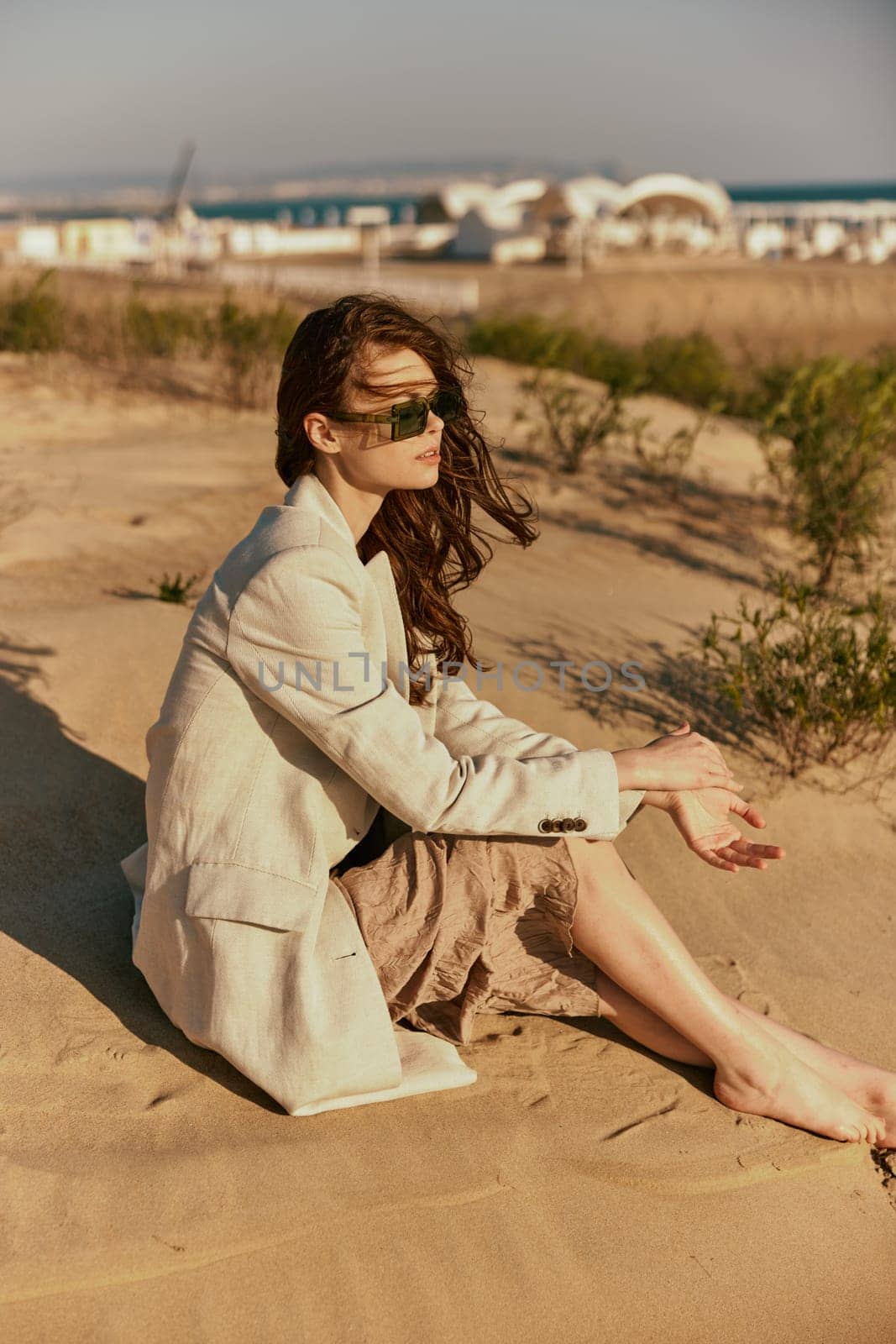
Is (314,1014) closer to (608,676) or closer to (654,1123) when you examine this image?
(654,1123)

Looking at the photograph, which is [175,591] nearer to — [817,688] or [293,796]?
[817,688]

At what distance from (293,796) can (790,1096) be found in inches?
45.9

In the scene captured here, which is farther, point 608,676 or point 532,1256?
point 608,676

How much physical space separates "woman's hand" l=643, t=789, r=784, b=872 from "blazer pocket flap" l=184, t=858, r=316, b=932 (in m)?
0.76

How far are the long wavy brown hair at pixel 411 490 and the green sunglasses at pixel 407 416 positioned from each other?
1.1 inches

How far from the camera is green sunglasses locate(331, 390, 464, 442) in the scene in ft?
7.78

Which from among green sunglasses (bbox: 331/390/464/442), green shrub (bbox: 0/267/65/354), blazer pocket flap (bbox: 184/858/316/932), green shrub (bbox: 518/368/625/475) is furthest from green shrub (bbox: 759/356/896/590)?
green shrub (bbox: 0/267/65/354)

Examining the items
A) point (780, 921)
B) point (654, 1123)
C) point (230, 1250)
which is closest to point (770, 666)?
point (780, 921)

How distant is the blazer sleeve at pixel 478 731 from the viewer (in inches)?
104

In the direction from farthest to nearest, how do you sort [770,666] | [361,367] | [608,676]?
[608,676]
[770,666]
[361,367]

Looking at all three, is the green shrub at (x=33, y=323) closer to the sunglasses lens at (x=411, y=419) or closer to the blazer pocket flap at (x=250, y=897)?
the sunglasses lens at (x=411, y=419)

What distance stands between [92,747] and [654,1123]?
2.04 m

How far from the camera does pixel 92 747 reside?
12.5ft

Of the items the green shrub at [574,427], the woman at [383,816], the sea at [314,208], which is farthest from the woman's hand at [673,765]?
the sea at [314,208]
